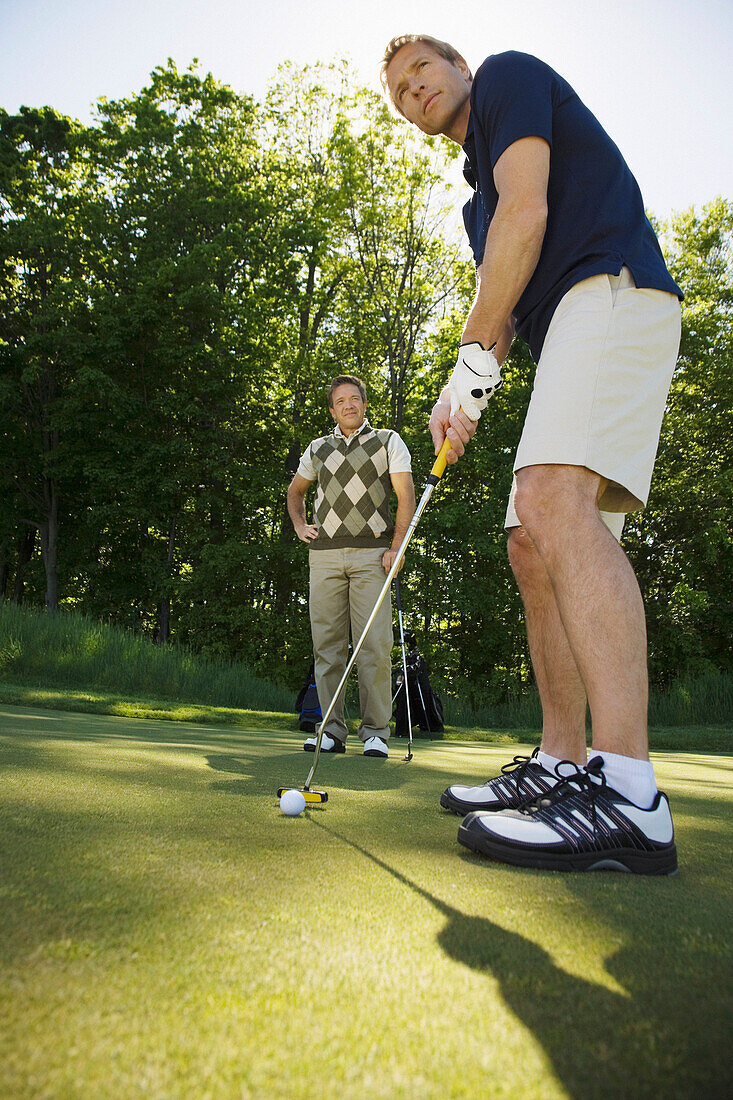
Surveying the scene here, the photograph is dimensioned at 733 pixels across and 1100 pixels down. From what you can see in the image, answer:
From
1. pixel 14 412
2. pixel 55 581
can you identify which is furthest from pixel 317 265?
pixel 55 581

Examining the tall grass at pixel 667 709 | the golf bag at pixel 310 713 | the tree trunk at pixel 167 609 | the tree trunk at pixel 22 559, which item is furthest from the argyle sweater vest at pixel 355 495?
the tree trunk at pixel 22 559

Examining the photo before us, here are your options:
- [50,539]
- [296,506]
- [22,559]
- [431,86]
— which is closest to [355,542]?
[296,506]

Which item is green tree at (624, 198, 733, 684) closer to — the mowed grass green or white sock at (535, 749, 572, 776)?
white sock at (535, 749, 572, 776)

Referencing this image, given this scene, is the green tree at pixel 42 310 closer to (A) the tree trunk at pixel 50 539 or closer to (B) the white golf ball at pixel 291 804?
(A) the tree trunk at pixel 50 539

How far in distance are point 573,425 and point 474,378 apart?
404 millimetres

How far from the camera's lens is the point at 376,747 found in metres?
4.37

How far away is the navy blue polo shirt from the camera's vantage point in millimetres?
1996

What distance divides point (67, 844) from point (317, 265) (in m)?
20.3

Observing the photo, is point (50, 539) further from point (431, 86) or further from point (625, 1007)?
point (625, 1007)

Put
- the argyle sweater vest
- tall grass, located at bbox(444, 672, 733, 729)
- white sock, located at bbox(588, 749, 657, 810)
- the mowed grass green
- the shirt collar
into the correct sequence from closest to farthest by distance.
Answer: the mowed grass green < white sock, located at bbox(588, 749, 657, 810) < the shirt collar < the argyle sweater vest < tall grass, located at bbox(444, 672, 733, 729)

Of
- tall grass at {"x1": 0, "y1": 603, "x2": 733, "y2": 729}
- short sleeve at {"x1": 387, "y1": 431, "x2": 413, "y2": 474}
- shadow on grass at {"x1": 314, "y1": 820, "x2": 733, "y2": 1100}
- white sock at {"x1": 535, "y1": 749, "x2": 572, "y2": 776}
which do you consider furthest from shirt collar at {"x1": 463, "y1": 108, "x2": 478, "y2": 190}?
tall grass at {"x1": 0, "y1": 603, "x2": 733, "y2": 729}

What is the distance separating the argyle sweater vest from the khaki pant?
0.29 feet

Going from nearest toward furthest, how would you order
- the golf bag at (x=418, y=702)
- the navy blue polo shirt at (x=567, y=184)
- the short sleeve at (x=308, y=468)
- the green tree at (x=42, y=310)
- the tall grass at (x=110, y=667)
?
the navy blue polo shirt at (x=567, y=184)
the short sleeve at (x=308, y=468)
the golf bag at (x=418, y=702)
the tall grass at (x=110, y=667)
the green tree at (x=42, y=310)

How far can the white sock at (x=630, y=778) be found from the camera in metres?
1.66
